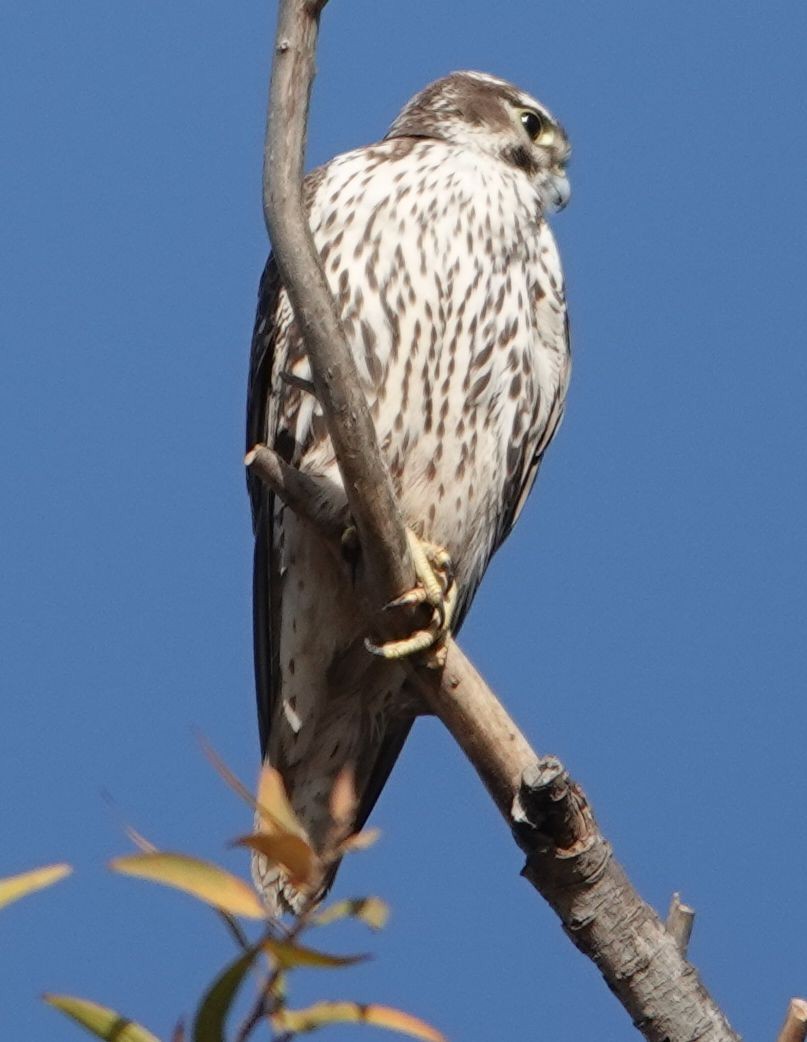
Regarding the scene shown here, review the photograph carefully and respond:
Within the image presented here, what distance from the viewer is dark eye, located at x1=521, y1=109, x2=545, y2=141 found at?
4520 millimetres

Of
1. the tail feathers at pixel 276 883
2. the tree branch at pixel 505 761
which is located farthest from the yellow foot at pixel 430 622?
the tail feathers at pixel 276 883

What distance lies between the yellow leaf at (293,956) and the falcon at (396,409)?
85.4 inches

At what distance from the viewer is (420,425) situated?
3.63 metres

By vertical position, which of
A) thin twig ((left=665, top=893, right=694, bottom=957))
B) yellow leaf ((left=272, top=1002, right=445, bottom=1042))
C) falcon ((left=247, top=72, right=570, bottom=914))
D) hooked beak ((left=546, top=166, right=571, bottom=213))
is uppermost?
hooked beak ((left=546, top=166, right=571, bottom=213))

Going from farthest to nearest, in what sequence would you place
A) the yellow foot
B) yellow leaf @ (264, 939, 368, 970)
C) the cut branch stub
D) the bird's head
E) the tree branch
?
the bird's head < the yellow foot < the cut branch stub < the tree branch < yellow leaf @ (264, 939, 368, 970)

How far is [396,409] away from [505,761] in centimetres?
97

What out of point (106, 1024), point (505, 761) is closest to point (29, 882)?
point (106, 1024)

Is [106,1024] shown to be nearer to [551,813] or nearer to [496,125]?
[551,813]

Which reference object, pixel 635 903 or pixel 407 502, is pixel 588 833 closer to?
pixel 635 903

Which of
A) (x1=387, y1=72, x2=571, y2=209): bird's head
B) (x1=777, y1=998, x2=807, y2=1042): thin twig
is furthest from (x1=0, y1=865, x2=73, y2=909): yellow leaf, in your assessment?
(x1=387, y1=72, x2=571, y2=209): bird's head

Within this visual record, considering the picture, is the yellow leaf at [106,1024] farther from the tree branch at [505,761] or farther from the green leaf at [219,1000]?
the tree branch at [505,761]

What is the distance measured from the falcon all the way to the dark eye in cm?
51

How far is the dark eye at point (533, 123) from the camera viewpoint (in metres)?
4.52

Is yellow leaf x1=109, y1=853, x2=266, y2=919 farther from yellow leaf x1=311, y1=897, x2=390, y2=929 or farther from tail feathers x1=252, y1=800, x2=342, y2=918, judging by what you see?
tail feathers x1=252, y1=800, x2=342, y2=918
